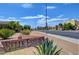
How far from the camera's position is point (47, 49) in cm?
616

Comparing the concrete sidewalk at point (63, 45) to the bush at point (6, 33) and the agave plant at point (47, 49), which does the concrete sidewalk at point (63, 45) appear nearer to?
the agave plant at point (47, 49)

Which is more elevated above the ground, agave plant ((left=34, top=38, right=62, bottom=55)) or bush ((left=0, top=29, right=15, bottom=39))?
bush ((left=0, top=29, right=15, bottom=39))

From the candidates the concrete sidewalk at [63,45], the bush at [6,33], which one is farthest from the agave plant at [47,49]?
the bush at [6,33]

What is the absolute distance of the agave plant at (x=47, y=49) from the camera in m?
6.17

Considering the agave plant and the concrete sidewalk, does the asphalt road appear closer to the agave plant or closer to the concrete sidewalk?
the concrete sidewalk

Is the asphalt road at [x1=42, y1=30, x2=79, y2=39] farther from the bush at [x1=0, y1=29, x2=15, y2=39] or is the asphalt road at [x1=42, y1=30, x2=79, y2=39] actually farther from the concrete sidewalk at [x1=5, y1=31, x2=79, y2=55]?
the bush at [x1=0, y1=29, x2=15, y2=39]

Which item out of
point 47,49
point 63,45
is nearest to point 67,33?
point 63,45

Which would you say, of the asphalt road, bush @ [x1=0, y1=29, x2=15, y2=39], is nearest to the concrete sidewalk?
the asphalt road

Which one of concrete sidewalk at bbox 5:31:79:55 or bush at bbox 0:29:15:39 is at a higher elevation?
bush at bbox 0:29:15:39

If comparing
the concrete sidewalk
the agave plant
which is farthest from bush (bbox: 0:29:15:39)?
the agave plant

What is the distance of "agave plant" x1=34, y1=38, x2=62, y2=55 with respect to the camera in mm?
6168

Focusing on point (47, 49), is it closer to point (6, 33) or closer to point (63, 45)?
point (63, 45)

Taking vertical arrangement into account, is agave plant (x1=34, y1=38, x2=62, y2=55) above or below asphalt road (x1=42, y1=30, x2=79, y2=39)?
below

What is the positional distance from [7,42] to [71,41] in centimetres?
99
